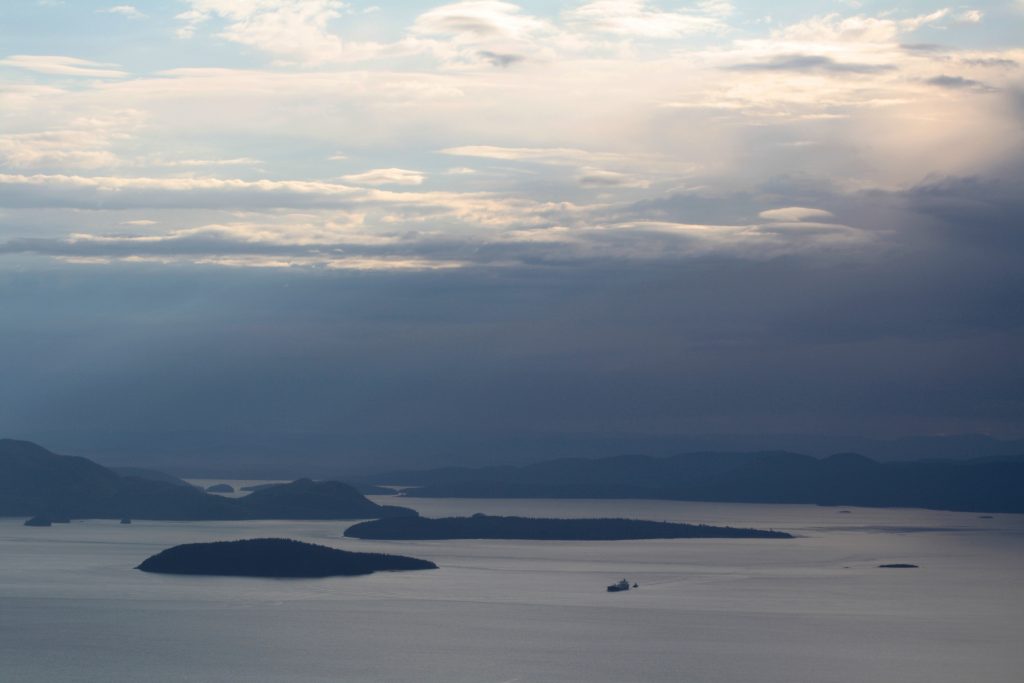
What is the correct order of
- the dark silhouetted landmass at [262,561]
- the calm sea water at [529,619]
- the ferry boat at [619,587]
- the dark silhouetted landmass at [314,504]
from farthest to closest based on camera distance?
the dark silhouetted landmass at [314,504] < the dark silhouetted landmass at [262,561] < the ferry boat at [619,587] < the calm sea water at [529,619]

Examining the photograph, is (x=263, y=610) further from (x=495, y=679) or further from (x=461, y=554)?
(x=461, y=554)

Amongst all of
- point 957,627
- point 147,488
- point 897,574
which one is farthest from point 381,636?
point 147,488

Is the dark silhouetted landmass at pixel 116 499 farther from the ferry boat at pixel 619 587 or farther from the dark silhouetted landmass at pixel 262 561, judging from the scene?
the ferry boat at pixel 619 587

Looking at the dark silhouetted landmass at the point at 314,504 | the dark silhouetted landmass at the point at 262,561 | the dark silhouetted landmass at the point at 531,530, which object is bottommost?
the dark silhouetted landmass at the point at 262,561

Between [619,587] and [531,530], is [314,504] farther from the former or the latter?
[619,587]

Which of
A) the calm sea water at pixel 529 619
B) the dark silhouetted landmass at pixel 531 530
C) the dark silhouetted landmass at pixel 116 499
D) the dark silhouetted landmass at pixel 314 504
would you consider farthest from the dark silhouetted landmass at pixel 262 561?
the dark silhouetted landmass at pixel 314 504

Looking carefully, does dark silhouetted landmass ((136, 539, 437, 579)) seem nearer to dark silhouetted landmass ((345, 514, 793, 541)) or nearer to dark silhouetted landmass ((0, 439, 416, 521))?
dark silhouetted landmass ((345, 514, 793, 541))
